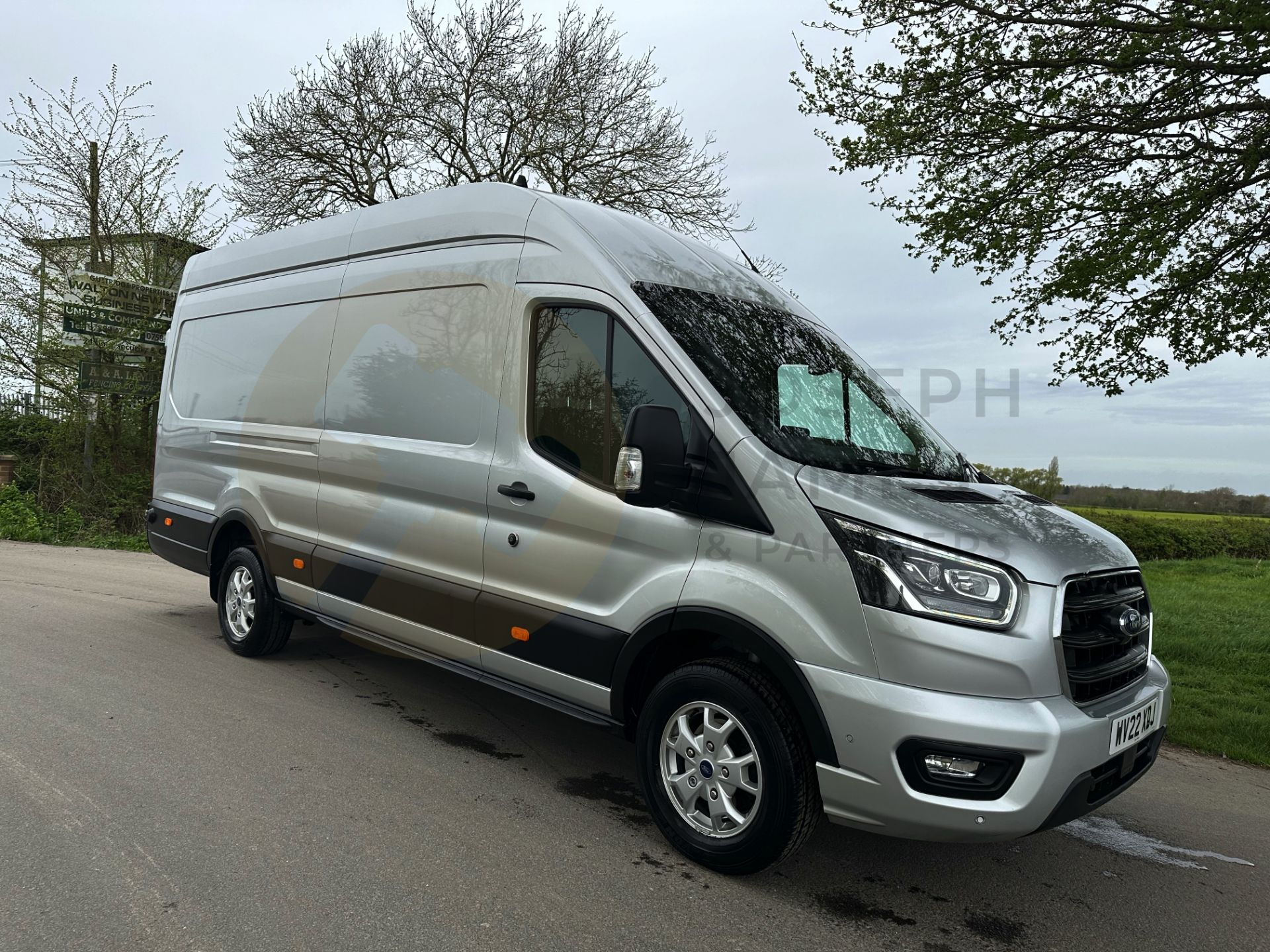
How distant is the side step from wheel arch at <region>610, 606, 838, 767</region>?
189 millimetres

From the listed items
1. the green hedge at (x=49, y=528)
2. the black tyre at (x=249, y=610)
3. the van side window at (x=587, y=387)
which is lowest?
the green hedge at (x=49, y=528)

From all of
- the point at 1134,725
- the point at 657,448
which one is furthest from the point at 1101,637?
the point at 657,448

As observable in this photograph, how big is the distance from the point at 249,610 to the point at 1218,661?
782 centimetres

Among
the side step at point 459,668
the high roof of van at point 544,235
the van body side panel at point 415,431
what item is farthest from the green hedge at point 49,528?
the high roof of van at point 544,235

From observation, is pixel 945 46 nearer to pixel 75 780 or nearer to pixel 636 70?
pixel 75 780

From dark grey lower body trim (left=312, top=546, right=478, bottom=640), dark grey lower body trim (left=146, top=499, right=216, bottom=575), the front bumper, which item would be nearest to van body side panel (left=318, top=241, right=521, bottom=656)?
dark grey lower body trim (left=312, top=546, right=478, bottom=640)

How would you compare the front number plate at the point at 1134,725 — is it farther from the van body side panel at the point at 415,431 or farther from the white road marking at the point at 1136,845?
the van body side panel at the point at 415,431

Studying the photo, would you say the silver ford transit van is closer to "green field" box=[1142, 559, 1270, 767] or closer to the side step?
the side step

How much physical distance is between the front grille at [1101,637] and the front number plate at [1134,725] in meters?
0.10

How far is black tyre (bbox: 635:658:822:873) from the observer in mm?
3123

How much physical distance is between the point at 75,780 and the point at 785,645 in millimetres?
3114

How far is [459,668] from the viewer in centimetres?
447

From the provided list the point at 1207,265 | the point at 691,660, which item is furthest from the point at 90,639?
the point at 1207,265

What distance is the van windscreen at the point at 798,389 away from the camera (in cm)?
347
